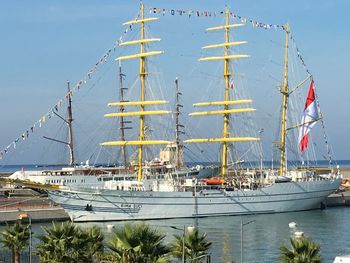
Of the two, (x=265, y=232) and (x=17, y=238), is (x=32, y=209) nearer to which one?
(x=265, y=232)

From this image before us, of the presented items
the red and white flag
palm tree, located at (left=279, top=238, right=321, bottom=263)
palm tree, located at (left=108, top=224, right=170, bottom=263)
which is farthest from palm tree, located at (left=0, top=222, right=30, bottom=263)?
the red and white flag

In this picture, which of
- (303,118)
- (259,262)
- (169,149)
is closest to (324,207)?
(303,118)

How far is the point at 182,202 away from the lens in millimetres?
78938

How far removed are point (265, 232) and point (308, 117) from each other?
26.9 meters

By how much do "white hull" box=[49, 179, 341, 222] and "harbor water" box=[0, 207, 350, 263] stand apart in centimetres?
144

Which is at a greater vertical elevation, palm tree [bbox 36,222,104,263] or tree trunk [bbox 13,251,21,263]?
palm tree [bbox 36,222,104,263]

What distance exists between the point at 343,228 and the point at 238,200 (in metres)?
17.4

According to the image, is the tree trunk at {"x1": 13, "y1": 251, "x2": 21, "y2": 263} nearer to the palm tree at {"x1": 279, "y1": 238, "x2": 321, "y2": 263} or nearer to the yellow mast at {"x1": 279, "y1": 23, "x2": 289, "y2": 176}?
the palm tree at {"x1": 279, "y1": 238, "x2": 321, "y2": 263}

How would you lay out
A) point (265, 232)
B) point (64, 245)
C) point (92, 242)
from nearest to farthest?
point (64, 245) < point (92, 242) < point (265, 232)

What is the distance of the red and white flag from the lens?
88.2 meters

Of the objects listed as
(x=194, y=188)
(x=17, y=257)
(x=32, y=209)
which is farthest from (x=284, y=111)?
(x=17, y=257)

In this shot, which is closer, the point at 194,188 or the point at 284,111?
the point at 194,188

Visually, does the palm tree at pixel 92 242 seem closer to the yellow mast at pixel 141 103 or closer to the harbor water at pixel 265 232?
the harbor water at pixel 265 232

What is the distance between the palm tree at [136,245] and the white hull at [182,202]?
154ft
